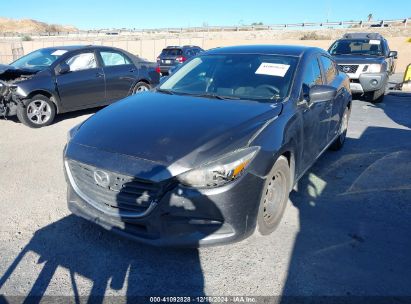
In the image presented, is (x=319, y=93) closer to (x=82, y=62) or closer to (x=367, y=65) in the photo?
(x=82, y=62)

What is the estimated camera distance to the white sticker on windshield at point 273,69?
3611mm

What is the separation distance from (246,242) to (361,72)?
7.76m

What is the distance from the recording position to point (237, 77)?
3.74 meters

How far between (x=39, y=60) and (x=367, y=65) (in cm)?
817

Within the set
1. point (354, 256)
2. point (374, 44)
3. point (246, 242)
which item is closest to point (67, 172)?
point (246, 242)

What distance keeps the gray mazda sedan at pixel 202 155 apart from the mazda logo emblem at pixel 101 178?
12 millimetres

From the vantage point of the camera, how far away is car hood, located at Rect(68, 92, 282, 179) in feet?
8.28

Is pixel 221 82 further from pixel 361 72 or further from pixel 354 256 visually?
pixel 361 72

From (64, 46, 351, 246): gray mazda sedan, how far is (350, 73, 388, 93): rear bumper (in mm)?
6111

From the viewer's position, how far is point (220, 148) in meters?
2.54

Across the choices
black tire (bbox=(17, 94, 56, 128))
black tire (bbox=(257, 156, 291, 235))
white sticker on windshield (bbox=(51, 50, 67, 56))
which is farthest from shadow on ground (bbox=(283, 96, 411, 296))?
white sticker on windshield (bbox=(51, 50, 67, 56))

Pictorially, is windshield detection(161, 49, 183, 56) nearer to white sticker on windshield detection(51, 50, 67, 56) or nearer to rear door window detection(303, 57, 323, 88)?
white sticker on windshield detection(51, 50, 67, 56)

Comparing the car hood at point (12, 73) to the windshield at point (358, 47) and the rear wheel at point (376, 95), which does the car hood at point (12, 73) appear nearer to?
the rear wheel at point (376, 95)

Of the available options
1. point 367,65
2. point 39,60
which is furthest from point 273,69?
point 367,65
